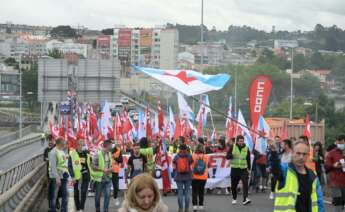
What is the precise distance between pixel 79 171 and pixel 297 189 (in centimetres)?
868

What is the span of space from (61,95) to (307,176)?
3686 centimetres

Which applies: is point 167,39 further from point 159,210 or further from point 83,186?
point 159,210

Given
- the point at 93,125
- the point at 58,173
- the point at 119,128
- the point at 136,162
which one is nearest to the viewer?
the point at 58,173

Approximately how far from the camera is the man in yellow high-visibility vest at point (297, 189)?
7.49 m

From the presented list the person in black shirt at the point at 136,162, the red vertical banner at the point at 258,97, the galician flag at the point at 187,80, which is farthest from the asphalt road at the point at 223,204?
the galician flag at the point at 187,80

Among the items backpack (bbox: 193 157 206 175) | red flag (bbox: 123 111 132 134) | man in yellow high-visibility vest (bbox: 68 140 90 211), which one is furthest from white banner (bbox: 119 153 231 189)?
red flag (bbox: 123 111 132 134)

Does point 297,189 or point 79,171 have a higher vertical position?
point 297,189

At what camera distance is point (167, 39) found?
147000 millimetres

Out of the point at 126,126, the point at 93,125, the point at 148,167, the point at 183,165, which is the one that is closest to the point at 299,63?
the point at 93,125

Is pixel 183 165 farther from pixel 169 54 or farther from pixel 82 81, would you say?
pixel 169 54

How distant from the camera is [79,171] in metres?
15.8

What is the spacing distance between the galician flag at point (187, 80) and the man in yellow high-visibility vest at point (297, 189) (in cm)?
1023

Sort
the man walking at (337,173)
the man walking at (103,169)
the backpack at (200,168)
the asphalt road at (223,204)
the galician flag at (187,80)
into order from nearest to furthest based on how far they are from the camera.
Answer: the man walking at (337,173), the man walking at (103,169), the backpack at (200,168), the asphalt road at (223,204), the galician flag at (187,80)

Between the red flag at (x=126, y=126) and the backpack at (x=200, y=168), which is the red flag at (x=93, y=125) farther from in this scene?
the backpack at (x=200, y=168)
